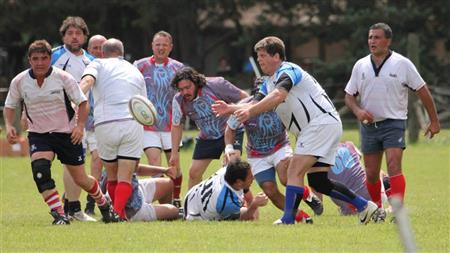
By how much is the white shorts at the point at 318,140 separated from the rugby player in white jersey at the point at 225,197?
2.53ft

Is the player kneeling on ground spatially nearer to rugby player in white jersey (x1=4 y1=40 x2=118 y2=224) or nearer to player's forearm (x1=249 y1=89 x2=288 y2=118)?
rugby player in white jersey (x1=4 y1=40 x2=118 y2=224)

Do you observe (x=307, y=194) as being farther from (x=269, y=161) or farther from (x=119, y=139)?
(x=119, y=139)

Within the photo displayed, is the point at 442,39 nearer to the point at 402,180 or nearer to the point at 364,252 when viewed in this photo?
the point at 402,180

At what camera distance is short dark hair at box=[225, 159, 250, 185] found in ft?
37.4

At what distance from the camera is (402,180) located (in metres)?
11.6

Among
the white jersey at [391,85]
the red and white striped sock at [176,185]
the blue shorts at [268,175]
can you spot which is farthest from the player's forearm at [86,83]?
the white jersey at [391,85]

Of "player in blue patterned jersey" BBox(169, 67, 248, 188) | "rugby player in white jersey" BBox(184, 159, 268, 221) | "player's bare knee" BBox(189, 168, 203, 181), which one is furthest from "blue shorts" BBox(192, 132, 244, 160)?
"rugby player in white jersey" BBox(184, 159, 268, 221)

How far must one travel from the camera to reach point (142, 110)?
1137cm

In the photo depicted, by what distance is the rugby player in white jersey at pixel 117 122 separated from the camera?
11.6 m

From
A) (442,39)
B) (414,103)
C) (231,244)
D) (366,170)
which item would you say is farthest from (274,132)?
(442,39)

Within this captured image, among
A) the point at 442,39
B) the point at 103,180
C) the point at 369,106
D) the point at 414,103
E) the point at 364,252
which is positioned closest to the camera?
the point at 364,252

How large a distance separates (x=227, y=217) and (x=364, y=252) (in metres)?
3.03

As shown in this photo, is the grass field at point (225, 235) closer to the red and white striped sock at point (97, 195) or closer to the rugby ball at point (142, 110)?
the red and white striped sock at point (97, 195)

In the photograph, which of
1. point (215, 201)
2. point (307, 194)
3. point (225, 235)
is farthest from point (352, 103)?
point (225, 235)
